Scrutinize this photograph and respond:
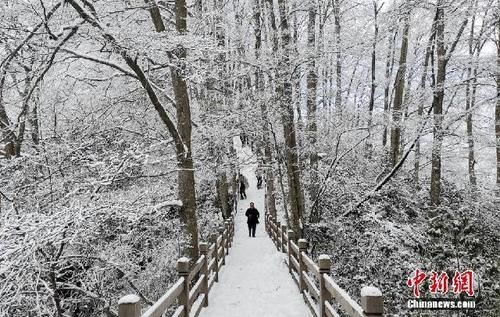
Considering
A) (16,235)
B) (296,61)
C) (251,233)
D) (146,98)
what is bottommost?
(251,233)

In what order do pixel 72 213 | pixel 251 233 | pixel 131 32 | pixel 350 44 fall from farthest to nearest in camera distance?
pixel 251 233 → pixel 350 44 → pixel 131 32 → pixel 72 213

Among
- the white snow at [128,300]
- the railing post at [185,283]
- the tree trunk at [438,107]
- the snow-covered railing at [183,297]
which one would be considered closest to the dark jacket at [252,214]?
the snow-covered railing at [183,297]

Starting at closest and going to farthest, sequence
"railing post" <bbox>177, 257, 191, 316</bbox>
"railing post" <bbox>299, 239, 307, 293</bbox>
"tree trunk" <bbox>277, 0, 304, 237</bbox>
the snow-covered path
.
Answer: "railing post" <bbox>177, 257, 191, 316</bbox> → the snow-covered path → "railing post" <bbox>299, 239, 307, 293</bbox> → "tree trunk" <bbox>277, 0, 304, 237</bbox>

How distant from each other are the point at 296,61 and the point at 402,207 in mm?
8161

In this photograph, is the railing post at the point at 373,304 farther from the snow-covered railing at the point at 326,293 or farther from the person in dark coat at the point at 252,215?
the person in dark coat at the point at 252,215

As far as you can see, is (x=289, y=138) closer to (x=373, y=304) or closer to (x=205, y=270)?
(x=205, y=270)

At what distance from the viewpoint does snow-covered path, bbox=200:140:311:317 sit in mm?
7006

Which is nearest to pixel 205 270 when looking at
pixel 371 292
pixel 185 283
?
pixel 185 283

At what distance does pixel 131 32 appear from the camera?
25.5 feet

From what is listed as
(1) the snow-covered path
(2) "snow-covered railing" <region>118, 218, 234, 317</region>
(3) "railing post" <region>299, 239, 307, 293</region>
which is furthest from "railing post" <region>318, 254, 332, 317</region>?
(3) "railing post" <region>299, 239, 307, 293</region>

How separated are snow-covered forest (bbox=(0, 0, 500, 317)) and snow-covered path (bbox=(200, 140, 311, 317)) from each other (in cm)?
140

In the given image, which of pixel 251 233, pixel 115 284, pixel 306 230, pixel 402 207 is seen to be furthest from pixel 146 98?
pixel 402 207

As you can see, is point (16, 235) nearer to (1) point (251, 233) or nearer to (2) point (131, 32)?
(2) point (131, 32)

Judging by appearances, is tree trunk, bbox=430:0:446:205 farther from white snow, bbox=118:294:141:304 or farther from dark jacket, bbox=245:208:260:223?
white snow, bbox=118:294:141:304
